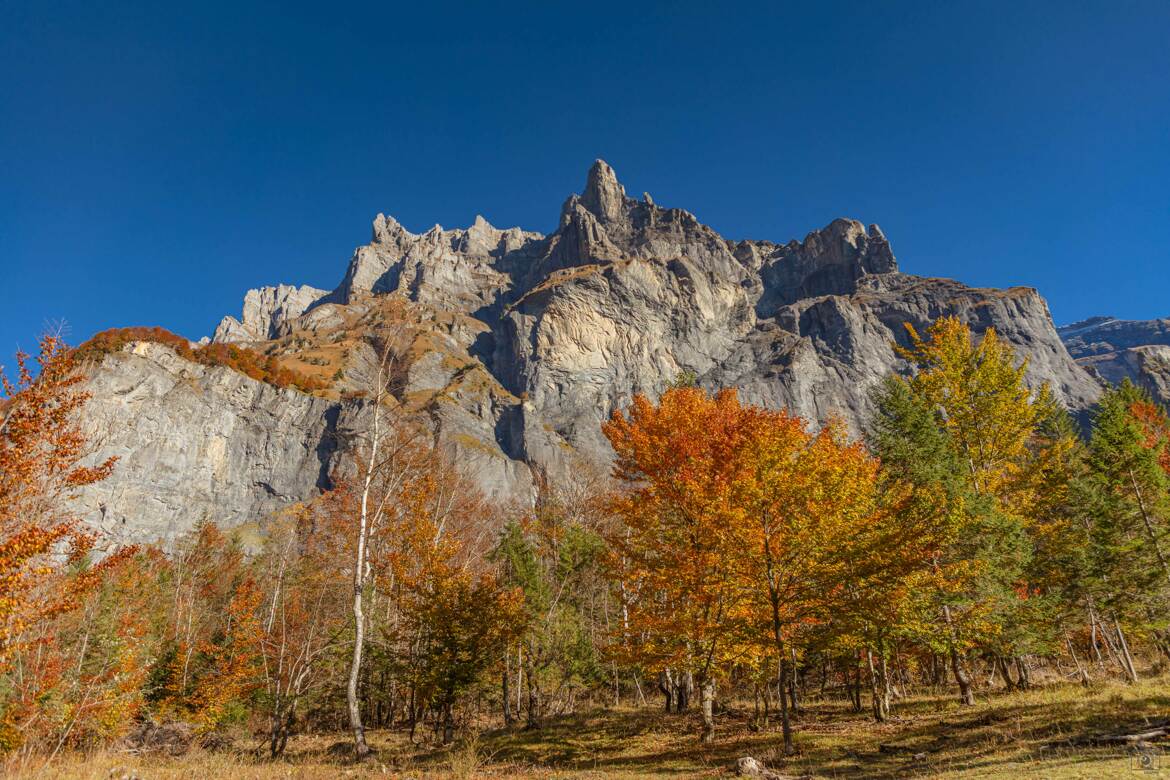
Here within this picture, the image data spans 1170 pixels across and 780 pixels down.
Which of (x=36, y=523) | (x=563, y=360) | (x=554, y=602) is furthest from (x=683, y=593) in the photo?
(x=563, y=360)

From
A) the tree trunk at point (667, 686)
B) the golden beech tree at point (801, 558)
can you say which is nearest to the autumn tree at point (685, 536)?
the golden beech tree at point (801, 558)

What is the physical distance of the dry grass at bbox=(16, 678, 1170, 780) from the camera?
375 inches

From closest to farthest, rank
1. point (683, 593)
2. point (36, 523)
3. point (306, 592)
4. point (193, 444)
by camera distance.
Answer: point (36, 523)
point (683, 593)
point (306, 592)
point (193, 444)

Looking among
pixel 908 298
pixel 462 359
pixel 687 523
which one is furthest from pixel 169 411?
pixel 908 298

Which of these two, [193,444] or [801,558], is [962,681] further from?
[193,444]

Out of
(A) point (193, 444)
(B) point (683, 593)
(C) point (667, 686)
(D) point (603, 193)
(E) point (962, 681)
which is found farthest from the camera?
(D) point (603, 193)

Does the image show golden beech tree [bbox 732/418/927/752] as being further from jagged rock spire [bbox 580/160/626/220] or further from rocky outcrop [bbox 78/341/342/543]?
jagged rock spire [bbox 580/160/626/220]

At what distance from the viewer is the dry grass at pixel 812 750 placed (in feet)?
31.3

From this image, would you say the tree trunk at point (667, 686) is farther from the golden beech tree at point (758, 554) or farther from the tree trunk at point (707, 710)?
the golden beech tree at point (758, 554)

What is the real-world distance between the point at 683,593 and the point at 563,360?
11027cm

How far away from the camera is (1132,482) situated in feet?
63.6

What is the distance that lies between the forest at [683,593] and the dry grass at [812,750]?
1.01ft

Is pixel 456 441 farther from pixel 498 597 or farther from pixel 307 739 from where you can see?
pixel 498 597

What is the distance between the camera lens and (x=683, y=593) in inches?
567
